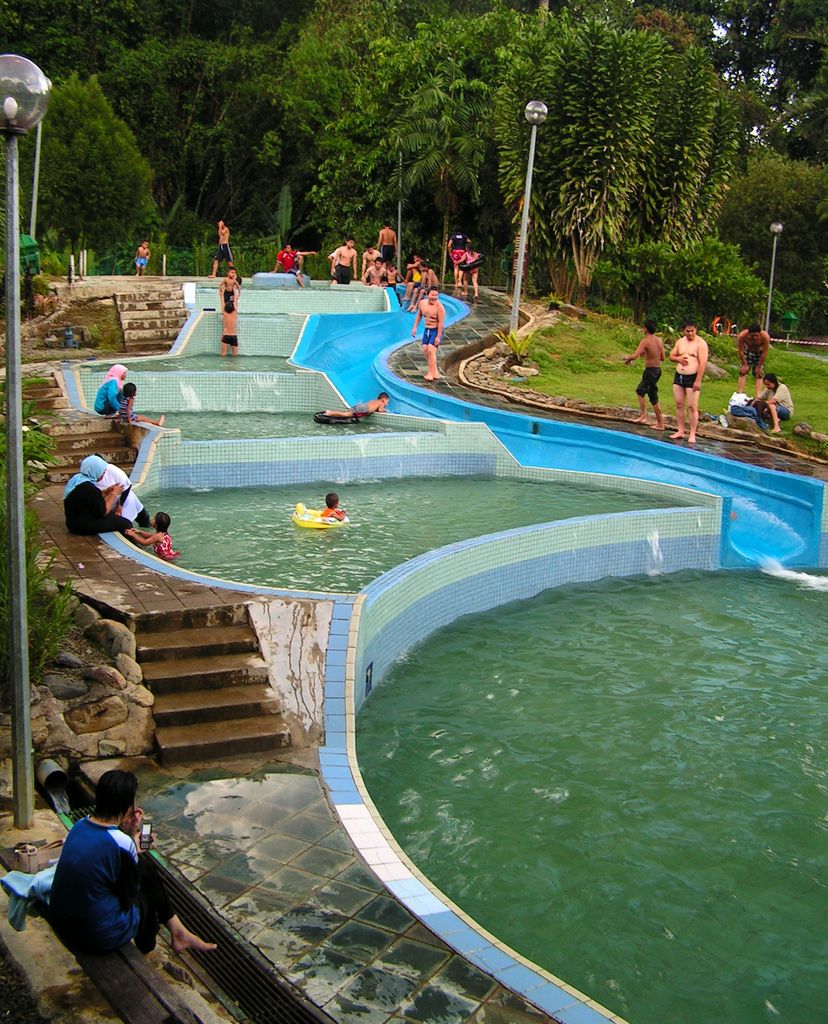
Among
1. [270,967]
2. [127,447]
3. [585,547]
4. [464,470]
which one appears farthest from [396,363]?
[270,967]

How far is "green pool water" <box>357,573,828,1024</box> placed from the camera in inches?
209

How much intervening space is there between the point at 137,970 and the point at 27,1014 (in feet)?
1.32

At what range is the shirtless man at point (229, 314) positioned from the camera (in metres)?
18.9

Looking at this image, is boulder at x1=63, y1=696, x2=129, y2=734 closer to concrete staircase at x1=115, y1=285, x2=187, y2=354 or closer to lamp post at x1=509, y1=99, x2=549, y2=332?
lamp post at x1=509, y1=99, x2=549, y2=332

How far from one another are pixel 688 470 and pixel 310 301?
11302 mm

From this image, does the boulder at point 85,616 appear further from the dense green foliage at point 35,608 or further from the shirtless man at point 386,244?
the shirtless man at point 386,244

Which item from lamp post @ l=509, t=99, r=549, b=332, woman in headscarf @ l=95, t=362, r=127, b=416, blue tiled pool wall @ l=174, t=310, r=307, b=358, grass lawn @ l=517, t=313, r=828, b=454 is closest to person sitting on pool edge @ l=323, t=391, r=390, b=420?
grass lawn @ l=517, t=313, r=828, b=454

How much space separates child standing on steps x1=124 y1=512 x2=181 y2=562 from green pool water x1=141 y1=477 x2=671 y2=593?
0.53 feet

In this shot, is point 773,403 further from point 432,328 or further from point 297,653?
point 297,653

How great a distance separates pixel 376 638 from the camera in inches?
331

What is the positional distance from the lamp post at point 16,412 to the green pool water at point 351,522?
393cm

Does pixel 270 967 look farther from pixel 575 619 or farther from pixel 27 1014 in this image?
pixel 575 619

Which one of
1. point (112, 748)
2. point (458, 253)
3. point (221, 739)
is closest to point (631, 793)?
point (221, 739)

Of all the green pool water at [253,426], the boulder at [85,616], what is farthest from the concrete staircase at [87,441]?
the boulder at [85,616]
